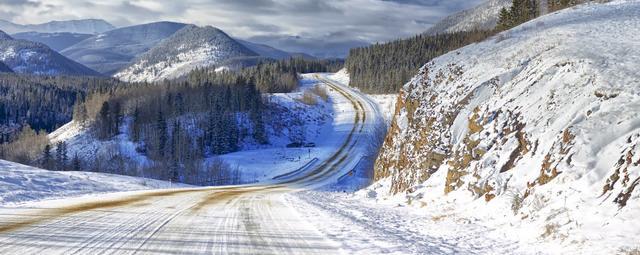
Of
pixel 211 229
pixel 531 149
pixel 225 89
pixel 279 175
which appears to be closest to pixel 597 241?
pixel 531 149

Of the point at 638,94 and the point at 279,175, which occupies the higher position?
the point at 638,94

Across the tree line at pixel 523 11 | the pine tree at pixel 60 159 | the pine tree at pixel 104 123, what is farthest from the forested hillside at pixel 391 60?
the pine tree at pixel 60 159

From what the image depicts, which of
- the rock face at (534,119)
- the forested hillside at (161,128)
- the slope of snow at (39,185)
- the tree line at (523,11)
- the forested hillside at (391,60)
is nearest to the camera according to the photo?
the rock face at (534,119)

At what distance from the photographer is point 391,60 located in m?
159

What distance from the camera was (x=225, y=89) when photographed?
12131 centimetres

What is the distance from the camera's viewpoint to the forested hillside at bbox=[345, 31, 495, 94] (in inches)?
5453

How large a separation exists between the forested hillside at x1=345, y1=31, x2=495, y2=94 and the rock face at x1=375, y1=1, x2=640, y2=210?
109948 millimetres

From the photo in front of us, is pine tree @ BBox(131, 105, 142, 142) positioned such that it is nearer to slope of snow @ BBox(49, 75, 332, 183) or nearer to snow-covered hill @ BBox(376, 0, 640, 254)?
slope of snow @ BBox(49, 75, 332, 183)

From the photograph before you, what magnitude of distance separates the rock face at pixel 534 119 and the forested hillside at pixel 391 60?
361 ft

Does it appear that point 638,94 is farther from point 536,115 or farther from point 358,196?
point 358,196

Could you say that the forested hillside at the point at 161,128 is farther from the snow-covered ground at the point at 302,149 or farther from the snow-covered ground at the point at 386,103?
the snow-covered ground at the point at 386,103

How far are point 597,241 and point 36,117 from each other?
222 metres

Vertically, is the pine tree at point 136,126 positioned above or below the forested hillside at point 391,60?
below

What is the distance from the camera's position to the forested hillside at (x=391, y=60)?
454 feet
